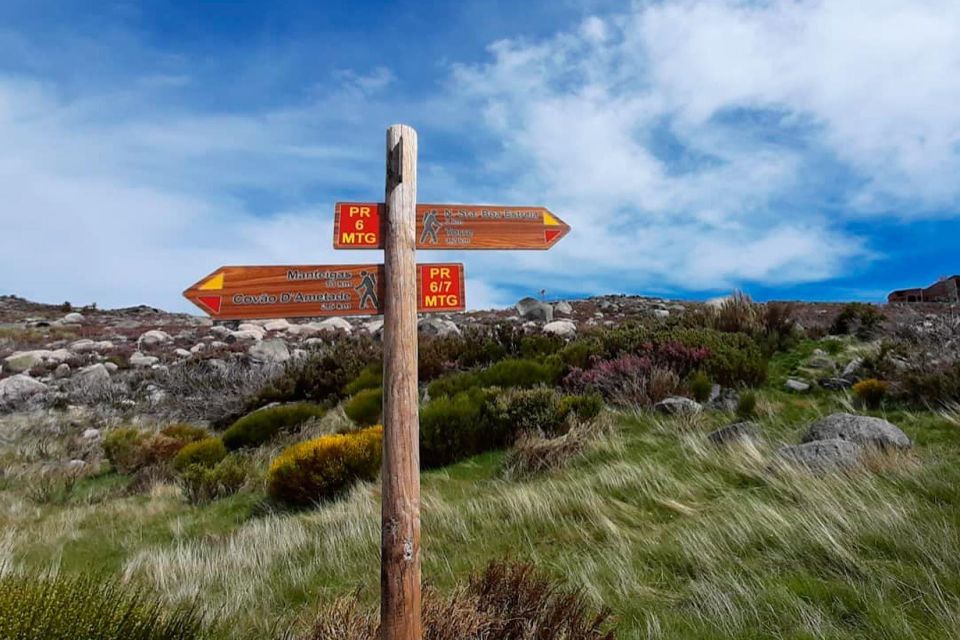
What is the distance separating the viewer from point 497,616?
2.94m

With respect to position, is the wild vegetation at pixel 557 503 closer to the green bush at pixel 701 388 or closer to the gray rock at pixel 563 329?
the green bush at pixel 701 388

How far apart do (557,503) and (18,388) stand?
53.2 ft

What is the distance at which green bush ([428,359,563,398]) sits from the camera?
9828mm

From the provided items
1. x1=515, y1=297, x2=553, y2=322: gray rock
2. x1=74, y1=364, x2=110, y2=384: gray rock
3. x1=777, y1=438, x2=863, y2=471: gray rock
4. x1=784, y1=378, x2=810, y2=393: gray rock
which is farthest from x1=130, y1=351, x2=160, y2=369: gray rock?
x1=777, y1=438, x2=863, y2=471: gray rock

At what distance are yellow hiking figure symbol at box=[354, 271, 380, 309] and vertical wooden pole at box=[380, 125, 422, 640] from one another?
118 mm

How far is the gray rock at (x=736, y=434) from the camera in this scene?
5.96 m

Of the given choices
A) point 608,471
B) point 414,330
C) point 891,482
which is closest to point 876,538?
point 891,482

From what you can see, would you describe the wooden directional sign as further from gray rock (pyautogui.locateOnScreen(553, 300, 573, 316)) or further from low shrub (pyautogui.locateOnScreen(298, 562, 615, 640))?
gray rock (pyautogui.locateOnScreen(553, 300, 573, 316))

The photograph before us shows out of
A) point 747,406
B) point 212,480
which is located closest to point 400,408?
point 747,406

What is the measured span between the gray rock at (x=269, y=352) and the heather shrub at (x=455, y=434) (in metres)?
9.20

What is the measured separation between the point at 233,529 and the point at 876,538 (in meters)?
6.01

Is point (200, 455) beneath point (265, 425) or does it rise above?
beneath

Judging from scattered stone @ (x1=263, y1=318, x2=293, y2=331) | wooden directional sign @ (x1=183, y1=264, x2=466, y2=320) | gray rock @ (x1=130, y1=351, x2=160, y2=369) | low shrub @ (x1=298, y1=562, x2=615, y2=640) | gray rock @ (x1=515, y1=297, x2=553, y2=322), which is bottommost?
low shrub @ (x1=298, y1=562, x2=615, y2=640)

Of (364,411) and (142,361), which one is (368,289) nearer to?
(364,411)
